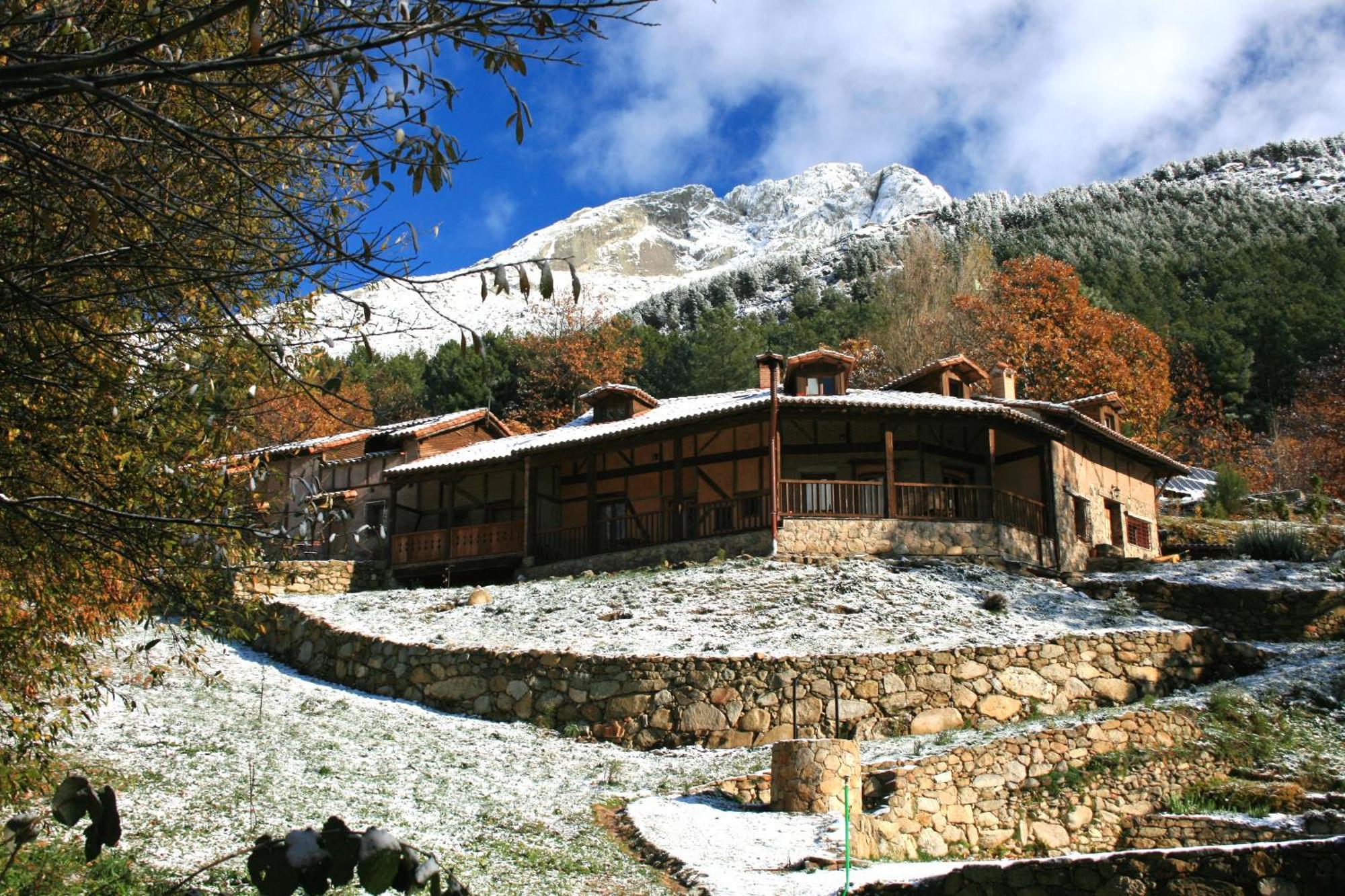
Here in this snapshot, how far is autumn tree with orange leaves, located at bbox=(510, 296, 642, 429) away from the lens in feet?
163

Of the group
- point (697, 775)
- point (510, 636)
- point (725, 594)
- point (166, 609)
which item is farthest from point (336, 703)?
point (166, 609)

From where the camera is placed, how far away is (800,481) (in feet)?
81.1

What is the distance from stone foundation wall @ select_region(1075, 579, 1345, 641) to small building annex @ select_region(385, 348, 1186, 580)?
289cm

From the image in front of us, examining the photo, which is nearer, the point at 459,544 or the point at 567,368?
the point at 459,544

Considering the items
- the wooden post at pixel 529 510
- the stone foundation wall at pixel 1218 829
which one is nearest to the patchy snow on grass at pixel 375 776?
the stone foundation wall at pixel 1218 829

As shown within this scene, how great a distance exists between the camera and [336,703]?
17.2m

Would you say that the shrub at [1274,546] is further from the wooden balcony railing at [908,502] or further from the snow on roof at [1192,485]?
the snow on roof at [1192,485]

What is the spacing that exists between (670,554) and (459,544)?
6.46m

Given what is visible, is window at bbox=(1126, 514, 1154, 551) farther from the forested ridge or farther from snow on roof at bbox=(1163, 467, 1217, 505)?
the forested ridge

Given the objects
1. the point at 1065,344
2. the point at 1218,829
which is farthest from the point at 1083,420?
the point at 1218,829

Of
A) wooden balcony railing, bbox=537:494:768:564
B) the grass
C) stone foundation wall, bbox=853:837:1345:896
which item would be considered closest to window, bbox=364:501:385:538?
wooden balcony railing, bbox=537:494:768:564

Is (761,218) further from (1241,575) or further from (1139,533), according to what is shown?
(1241,575)

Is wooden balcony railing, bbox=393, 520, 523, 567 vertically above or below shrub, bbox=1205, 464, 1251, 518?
below

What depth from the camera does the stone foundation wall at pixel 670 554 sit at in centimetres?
2417
